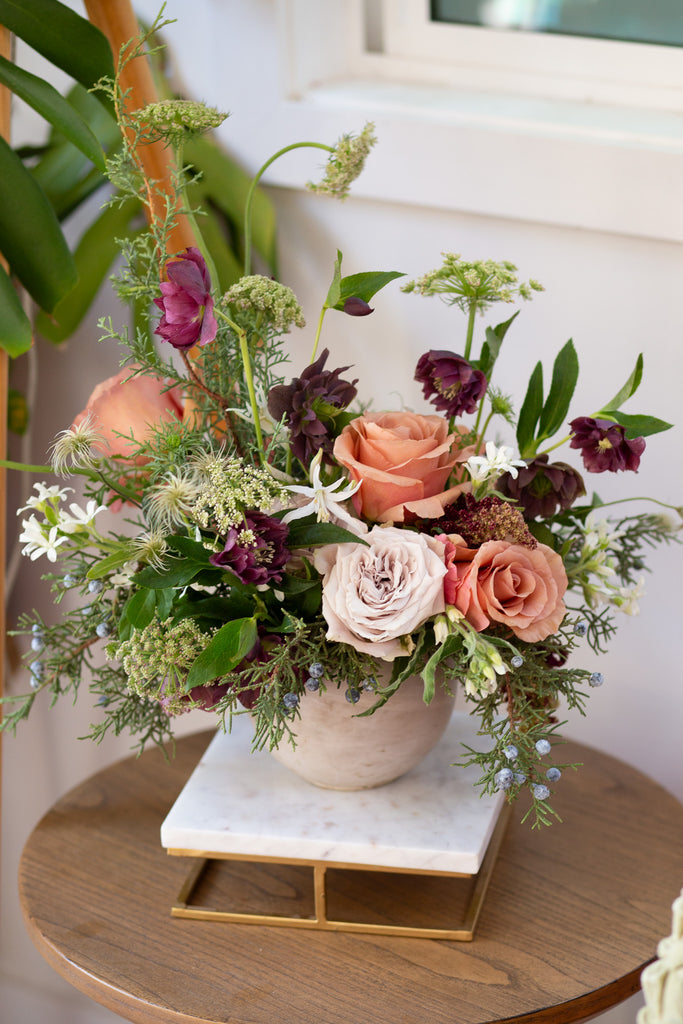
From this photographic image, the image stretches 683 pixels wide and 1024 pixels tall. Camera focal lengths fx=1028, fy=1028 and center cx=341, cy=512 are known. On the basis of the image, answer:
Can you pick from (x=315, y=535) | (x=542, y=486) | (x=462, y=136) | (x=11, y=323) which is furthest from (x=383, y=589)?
(x=462, y=136)

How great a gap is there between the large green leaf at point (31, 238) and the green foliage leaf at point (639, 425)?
0.50 metres

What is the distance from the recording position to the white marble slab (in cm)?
78

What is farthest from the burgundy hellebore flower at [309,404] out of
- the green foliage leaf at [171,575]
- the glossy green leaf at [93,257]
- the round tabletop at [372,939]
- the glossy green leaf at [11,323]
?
the glossy green leaf at [93,257]

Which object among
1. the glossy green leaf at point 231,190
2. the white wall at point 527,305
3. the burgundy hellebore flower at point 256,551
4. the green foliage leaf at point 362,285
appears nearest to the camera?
the burgundy hellebore flower at point 256,551

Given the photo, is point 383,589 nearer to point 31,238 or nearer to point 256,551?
point 256,551

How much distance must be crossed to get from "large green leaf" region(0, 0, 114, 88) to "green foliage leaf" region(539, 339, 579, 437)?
45 centimetres

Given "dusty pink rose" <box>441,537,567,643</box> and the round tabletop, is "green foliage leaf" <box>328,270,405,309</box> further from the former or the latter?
the round tabletop

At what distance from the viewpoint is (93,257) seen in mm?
1164

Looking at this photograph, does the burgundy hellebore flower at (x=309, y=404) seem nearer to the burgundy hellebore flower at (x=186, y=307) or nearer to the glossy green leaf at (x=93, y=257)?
the burgundy hellebore flower at (x=186, y=307)

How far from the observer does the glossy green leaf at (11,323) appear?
33.9 inches

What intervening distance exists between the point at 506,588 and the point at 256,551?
0.53 feet

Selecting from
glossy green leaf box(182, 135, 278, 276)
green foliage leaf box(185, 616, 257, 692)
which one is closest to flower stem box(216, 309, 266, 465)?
green foliage leaf box(185, 616, 257, 692)

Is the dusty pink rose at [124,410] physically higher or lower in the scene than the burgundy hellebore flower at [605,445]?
higher

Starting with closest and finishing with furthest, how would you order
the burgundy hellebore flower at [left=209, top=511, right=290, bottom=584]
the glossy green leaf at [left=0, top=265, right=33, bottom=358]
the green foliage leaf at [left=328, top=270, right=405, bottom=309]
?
the burgundy hellebore flower at [left=209, top=511, right=290, bottom=584] → the green foliage leaf at [left=328, top=270, right=405, bottom=309] → the glossy green leaf at [left=0, top=265, right=33, bottom=358]
